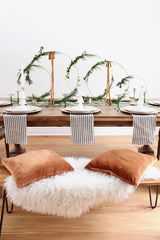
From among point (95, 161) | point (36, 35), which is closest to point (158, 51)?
point (36, 35)

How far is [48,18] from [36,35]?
31 centimetres

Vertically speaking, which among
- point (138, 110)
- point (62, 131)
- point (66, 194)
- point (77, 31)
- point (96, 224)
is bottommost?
point (96, 224)

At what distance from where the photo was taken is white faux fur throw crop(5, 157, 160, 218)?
39.8 inches

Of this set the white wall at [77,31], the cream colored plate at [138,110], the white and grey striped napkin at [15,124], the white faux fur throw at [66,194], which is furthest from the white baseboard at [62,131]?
the white faux fur throw at [66,194]

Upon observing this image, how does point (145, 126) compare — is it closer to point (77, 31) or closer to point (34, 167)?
point (34, 167)

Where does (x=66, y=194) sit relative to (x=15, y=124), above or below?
below

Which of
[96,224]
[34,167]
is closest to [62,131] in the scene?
[96,224]

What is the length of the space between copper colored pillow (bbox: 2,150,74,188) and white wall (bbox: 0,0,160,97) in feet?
7.06

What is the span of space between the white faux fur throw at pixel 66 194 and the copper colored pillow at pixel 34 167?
3 centimetres

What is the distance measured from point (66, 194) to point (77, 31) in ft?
9.16

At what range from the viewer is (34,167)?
1134 millimetres

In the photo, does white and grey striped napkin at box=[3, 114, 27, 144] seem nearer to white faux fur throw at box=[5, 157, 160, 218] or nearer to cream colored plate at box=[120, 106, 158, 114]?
white faux fur throw at box=[5, 157, 160, 218]

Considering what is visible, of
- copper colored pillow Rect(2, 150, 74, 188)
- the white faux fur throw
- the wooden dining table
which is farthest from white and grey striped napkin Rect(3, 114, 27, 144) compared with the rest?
the white faux fur throw

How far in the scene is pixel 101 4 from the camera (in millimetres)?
3156
